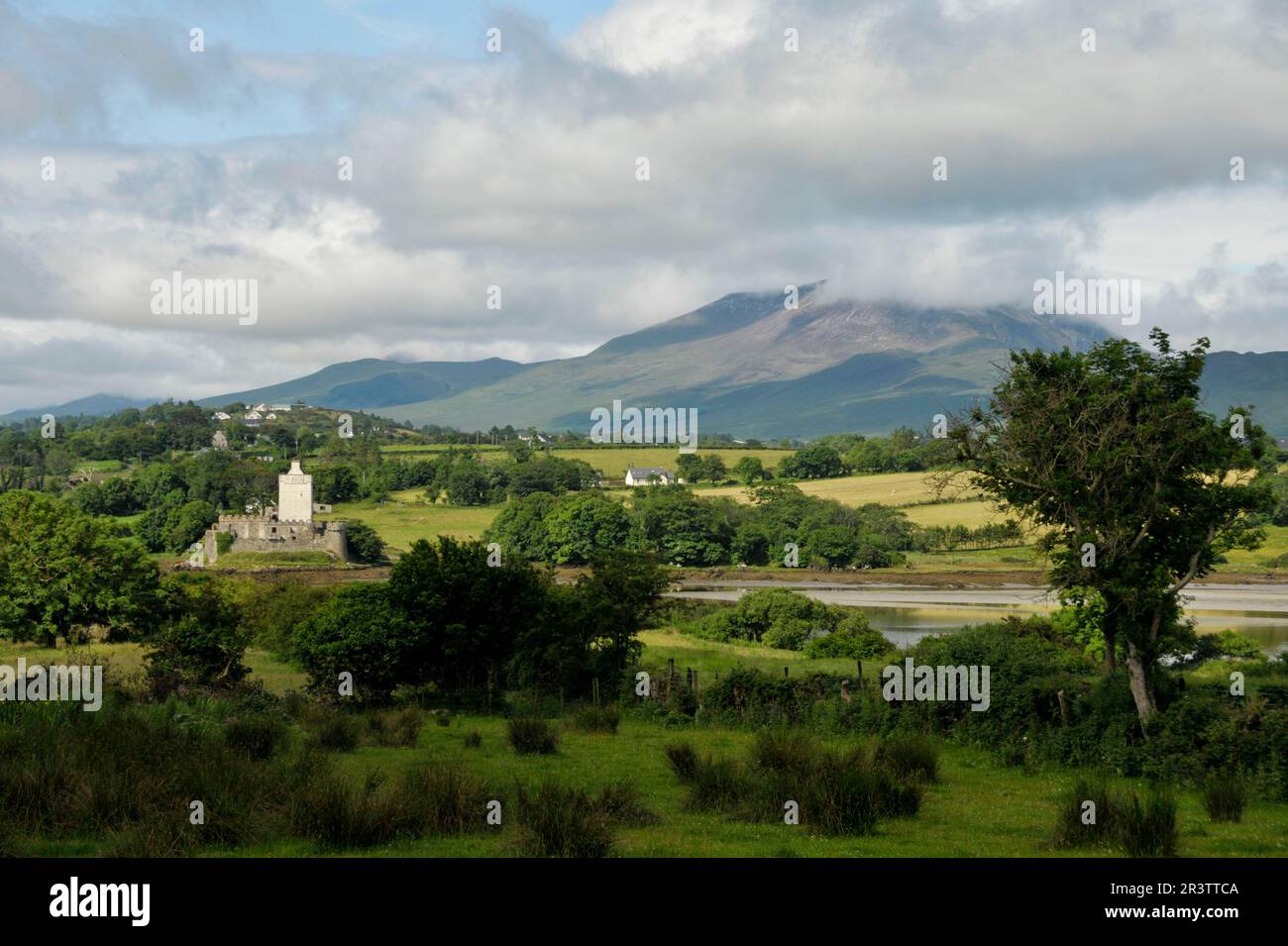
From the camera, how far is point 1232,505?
18453 millimetres

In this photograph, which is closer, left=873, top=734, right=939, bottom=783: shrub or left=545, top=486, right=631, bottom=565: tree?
left=873, top=734, right=939, bottom=783: shrub

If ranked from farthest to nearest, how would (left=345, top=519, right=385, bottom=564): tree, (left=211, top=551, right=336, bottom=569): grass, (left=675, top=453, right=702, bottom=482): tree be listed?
(left=675, top=453, right=702, bottom=482): tree < (left=345, top=519, right=385, bottom=564): tree < (left=211, top=551, right=336, bottom=569): grass

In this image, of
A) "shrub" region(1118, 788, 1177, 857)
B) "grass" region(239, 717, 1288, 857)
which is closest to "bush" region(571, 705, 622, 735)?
"grass" region(239, 717, 1288, 857)

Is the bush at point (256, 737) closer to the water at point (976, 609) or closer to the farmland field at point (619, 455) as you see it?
the water at point (976, 609)

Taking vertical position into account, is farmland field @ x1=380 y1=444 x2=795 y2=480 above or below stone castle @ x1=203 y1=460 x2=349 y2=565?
above

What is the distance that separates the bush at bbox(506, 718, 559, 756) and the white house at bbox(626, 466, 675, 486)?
350ft

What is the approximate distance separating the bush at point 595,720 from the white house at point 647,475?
102716 mm

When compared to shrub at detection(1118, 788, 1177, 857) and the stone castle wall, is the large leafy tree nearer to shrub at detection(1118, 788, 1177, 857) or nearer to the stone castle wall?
shrub at detection(1118, 788, 1177, 857)

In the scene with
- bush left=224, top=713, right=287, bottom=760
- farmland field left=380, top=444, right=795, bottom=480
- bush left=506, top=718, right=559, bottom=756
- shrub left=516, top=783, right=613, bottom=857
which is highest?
farmland field left=380, top=444, right=795, bottom=480

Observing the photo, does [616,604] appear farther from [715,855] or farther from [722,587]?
Result: [722,587]

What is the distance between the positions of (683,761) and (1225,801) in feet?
22.1

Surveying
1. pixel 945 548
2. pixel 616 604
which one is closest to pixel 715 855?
pixel 616 604

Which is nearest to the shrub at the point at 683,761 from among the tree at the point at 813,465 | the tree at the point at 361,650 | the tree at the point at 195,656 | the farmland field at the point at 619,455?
the tree at the point at 361,650

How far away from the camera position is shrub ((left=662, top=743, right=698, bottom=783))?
14.9 meters
